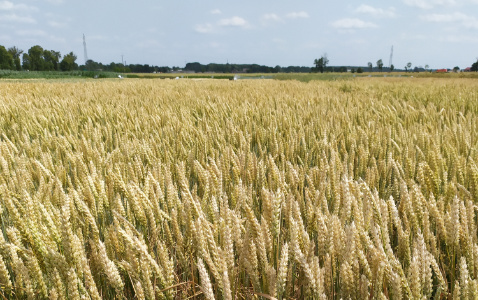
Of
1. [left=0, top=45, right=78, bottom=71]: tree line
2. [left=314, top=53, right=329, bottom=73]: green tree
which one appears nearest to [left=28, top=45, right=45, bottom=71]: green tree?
[left=0, top=45, right=78, bottom=71]: tree line

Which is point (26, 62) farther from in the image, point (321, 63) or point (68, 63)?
point (321, 63)

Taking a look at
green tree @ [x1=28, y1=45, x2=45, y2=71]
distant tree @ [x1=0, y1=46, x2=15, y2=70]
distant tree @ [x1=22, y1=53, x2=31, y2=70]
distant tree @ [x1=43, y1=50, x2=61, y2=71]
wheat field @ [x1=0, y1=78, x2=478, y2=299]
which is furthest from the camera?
distant tree @ [x1=43, y1=50, x2=61, y2=71]

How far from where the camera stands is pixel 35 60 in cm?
7588

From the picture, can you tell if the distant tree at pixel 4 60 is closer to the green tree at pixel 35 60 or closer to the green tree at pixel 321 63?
the green tree at pixel 35 60

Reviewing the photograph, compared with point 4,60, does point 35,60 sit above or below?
above

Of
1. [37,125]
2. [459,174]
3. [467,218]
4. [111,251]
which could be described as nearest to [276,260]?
[111,251]

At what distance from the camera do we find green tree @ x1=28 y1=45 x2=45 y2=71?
7562cm

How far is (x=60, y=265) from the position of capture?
2.17 feet

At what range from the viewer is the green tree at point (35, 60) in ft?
248

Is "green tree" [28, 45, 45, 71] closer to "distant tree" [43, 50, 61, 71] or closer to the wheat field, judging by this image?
"distant tree" [43, 50, 61, 71]

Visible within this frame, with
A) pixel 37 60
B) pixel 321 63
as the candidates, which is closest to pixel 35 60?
pixel 37 60

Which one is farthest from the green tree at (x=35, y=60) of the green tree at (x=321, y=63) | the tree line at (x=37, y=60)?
the green tree at (x=321, y=63)

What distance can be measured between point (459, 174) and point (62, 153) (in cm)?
184

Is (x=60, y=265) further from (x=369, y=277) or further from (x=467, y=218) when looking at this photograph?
(x=467, y=218)
